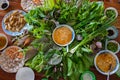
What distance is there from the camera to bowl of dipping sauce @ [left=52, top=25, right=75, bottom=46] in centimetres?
122

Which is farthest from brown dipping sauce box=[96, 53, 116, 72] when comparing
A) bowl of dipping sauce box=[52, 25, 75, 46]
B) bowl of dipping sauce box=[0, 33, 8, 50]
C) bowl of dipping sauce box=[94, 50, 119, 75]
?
bowl of dipping sauce box=[0, 33, 8, 50]

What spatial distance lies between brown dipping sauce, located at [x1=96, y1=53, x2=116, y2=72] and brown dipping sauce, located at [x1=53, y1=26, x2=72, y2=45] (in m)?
0.19

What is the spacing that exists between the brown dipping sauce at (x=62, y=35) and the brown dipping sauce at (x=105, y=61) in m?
0.19

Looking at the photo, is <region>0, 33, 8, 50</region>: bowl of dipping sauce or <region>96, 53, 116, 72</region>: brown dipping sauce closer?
<region>96, 53, 116, 72</region>: brown dipping sauce

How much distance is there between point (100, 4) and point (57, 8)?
→ 0.70ft

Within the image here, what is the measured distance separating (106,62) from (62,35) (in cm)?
26

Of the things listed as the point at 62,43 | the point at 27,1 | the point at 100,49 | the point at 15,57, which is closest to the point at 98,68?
the point at 100,49

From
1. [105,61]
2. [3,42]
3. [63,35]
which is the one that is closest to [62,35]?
[63,35]

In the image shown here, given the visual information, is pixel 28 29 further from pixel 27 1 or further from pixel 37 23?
pixel 27 1

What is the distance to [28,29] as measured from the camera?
4.25 ft

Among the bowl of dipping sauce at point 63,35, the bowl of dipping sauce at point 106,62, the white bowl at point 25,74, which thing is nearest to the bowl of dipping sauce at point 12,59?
the white bowl at point 25,74

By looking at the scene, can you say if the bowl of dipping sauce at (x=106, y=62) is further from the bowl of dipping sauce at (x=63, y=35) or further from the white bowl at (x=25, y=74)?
the white bowl at (x=25, y=74)

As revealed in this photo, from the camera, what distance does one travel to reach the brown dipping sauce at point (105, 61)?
→ 1.26m

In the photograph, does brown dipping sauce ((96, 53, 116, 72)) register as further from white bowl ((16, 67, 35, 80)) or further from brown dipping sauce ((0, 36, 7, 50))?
brown dipping sauce ((0, 36, 7, 50))
